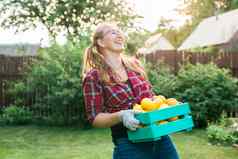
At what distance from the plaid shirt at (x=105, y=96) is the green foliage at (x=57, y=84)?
8276 millimetres

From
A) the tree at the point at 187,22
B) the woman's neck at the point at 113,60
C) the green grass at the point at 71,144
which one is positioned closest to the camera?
the woman's neck at the point at 113,60

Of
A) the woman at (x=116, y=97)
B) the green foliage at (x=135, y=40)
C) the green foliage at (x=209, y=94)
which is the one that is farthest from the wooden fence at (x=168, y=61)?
the woman at (x=116, y=97)

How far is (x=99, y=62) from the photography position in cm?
325

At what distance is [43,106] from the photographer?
12516mm

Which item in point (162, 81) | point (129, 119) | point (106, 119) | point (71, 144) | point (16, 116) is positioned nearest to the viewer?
point (129, 119)

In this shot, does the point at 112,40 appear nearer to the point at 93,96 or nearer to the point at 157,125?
the point at 93,96

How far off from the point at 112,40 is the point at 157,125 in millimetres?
638

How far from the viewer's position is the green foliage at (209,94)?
447 inches

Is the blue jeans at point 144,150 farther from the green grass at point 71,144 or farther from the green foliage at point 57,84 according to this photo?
the green foliage at point 57,84

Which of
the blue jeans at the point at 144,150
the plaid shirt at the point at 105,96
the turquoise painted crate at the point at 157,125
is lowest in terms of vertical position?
the blue jeans at the point at 144,150

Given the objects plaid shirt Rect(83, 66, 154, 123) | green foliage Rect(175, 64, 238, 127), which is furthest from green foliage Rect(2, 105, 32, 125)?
plaid shirt Rect(83, 66, 154, 123)

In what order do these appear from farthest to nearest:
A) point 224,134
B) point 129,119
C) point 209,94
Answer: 1. point 209,94
2. point 224,134
3. point 129,119

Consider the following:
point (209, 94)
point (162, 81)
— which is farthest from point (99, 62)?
point (162, 81)

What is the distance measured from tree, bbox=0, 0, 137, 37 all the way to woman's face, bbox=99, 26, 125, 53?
15.4 meters
